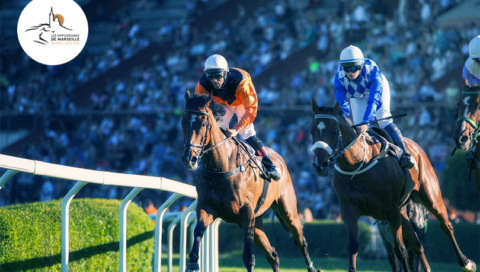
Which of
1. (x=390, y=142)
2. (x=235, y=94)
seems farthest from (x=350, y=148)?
(x=235, y=94)

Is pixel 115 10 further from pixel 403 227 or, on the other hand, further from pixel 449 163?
pixel 403 227

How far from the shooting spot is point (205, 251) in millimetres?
5848

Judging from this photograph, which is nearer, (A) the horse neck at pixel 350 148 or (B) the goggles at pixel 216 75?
(A) the horse neck at pixel 350 148

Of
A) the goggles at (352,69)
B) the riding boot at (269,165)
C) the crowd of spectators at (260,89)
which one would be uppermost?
the crowd of spectators at (260,89)

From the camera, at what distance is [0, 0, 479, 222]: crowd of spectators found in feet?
46.4

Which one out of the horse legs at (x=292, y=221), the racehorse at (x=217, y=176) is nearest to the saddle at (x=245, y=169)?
the racehorse at (x=217, y=176)

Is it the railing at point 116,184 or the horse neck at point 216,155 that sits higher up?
the horse neck at point 216,155

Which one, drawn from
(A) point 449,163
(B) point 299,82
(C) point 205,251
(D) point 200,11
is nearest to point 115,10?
(D) point 200,11

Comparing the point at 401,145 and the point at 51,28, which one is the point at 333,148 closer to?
the point at 401,145

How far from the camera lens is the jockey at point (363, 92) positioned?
16.2ft

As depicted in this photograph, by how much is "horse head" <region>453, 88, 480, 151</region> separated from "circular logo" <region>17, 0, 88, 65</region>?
1201 cm

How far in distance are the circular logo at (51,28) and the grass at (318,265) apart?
7656mm

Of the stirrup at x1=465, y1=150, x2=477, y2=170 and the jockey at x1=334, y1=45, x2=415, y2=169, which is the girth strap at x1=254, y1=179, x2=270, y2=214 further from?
the stirrup at x1=465, y1=150, x2=477, y2=170

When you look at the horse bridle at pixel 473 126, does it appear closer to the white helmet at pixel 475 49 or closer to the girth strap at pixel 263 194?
the white helmet at pixel 475 49
